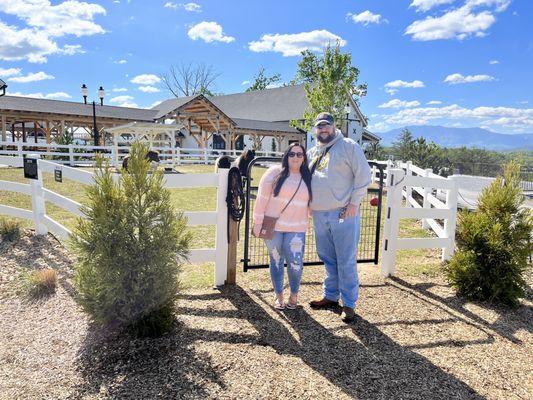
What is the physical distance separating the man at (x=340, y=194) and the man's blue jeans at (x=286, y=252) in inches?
12.6

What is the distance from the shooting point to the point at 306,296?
4344 mm

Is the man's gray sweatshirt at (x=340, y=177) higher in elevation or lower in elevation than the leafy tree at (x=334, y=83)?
lower

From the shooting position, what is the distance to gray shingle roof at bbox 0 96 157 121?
22234 mm

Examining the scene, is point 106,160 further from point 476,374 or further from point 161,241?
point 476,374

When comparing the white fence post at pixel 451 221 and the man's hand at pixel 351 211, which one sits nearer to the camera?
the man's hand at pixel 351 211

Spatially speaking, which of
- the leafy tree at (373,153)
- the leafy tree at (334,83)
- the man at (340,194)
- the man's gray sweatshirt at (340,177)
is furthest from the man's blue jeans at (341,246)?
the leafy tree at (373,153)

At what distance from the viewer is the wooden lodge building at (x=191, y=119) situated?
2241cm

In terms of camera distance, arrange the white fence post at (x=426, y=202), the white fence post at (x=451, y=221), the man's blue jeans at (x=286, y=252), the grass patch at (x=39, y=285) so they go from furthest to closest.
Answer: the white fence post at (x=426, y=202), the white fence post at (x=451, y=221), the grass patch at (x=39, y=285), the man's blue jeans at (x=286, y=252)

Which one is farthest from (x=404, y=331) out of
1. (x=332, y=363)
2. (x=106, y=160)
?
(x=106, y=160)

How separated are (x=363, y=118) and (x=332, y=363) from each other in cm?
3541

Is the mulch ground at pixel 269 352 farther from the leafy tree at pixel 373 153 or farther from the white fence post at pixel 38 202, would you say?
the leafy tree at pixel 373 153

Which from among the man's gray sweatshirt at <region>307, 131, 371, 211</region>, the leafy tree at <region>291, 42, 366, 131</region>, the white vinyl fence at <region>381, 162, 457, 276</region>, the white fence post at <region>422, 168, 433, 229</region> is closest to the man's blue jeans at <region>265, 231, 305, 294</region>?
the man's gray sweatshirt at <region>307, 131, 371, 211</region>

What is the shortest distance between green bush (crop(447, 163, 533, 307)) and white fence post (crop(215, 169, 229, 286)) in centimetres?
265

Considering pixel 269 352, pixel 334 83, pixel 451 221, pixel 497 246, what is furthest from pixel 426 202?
pixel 334 83
